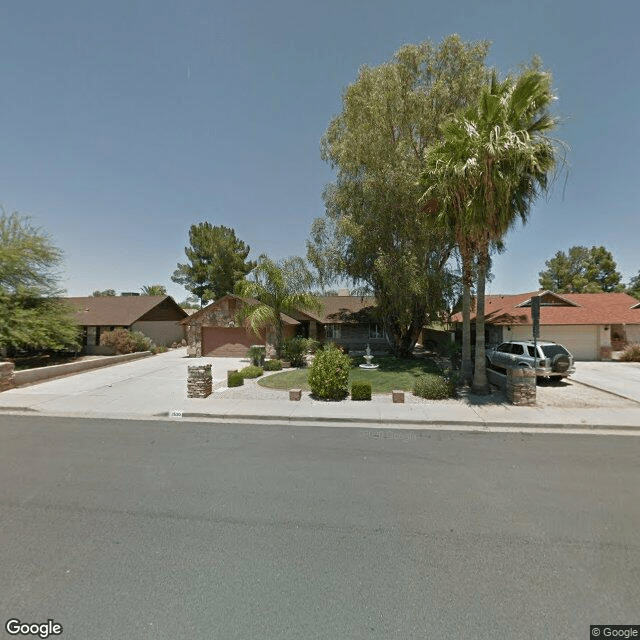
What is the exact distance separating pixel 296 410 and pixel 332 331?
17172 millimetres

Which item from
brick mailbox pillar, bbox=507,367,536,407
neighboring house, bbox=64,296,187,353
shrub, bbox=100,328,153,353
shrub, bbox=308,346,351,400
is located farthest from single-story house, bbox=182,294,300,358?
brick mailbox pillar, bbox=507,367,536,407

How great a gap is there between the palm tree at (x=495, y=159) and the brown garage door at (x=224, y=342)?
1645 centimetres

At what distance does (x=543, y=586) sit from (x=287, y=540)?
265cm

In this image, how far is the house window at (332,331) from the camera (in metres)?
26.4

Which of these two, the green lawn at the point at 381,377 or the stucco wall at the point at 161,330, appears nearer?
the green lawn at the point at 381,377

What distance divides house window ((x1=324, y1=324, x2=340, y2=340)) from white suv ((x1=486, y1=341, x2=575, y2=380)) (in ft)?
44.3

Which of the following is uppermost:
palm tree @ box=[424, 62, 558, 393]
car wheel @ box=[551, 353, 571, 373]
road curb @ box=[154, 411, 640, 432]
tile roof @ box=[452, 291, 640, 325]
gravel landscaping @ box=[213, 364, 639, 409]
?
palm tree @ box=[424, 62, 558, 393]

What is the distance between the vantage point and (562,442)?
714 centimetres

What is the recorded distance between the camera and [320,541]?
12.4 ft

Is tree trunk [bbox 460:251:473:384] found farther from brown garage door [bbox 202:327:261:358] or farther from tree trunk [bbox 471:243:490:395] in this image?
brown garage door [bbox 202:327:261:358]

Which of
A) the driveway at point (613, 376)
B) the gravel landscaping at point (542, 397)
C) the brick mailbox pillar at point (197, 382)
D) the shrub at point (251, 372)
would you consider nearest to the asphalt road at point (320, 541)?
the gravel landscaping at point (542, 397)

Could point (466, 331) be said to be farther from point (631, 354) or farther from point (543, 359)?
point (631, 354)

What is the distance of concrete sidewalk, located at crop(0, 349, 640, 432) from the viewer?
8.52 m

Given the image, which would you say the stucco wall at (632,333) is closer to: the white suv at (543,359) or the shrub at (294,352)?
the white suv at (543,359)
